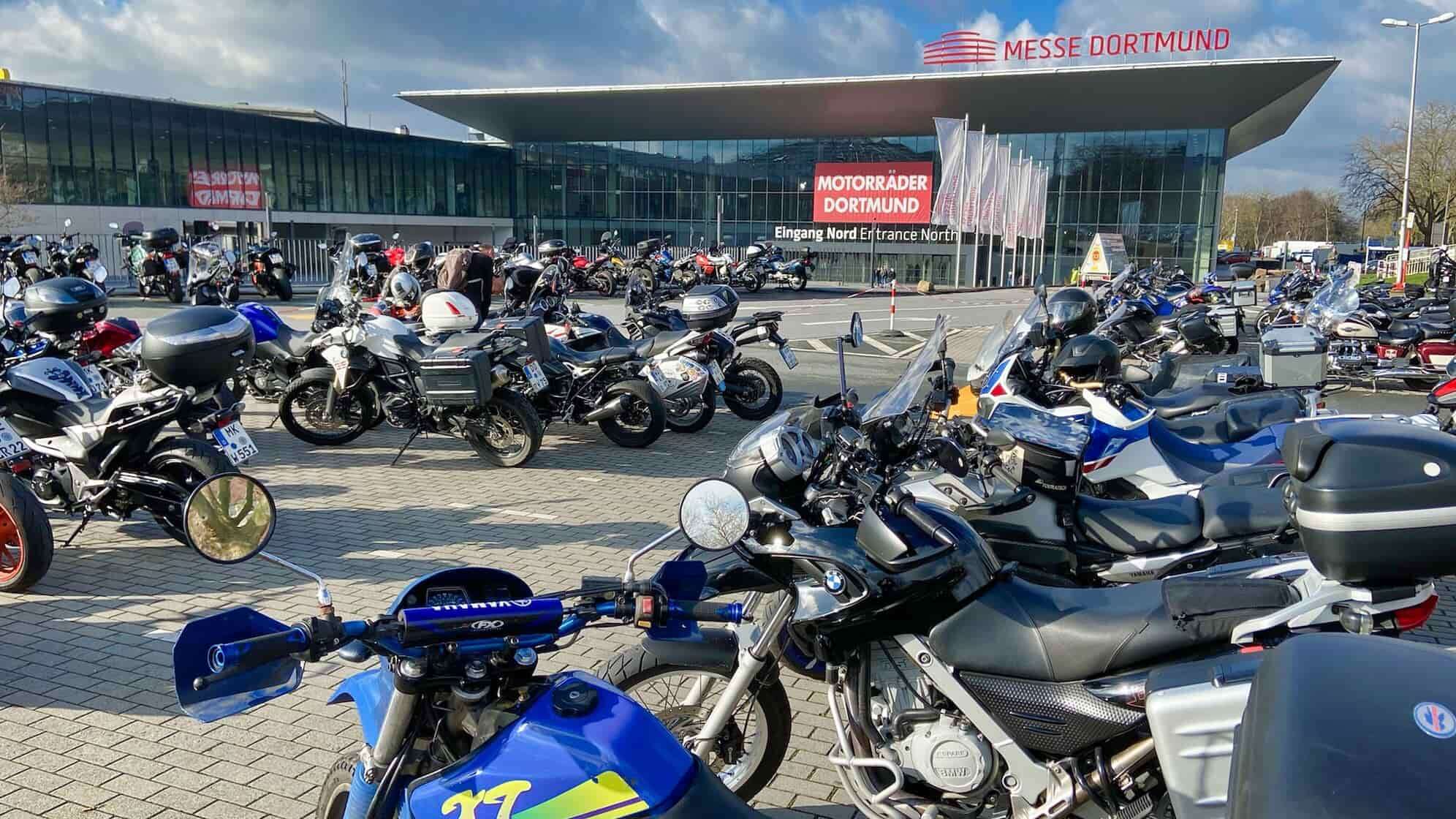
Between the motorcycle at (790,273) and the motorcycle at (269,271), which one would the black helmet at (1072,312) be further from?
the motorcycle at (790,273)

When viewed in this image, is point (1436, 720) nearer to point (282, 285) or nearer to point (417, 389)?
point (417, 389)

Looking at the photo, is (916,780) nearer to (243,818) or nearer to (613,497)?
(243,818)

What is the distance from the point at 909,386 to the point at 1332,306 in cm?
1127

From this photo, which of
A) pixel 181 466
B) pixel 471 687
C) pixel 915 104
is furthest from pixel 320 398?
pixel 915 104

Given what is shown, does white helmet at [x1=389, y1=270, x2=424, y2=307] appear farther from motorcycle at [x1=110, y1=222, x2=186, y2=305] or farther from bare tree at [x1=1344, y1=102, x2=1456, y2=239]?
bare tree at [x1=1344, y1=102, x2=1456, y2=239]

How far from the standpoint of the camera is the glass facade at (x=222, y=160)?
1433 inches

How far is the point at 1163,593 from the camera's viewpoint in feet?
8.64

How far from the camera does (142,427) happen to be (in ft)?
18.1

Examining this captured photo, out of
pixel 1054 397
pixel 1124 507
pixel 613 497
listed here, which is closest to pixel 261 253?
pixel 613 497

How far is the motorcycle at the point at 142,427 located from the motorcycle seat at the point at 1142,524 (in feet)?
13.5

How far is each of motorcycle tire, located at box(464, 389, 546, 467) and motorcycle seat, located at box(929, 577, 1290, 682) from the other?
571 centimetres

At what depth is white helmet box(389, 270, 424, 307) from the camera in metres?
11.0

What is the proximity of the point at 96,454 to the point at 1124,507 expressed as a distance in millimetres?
5098

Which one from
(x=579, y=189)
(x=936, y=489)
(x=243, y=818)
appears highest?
(x=579, y=189)
